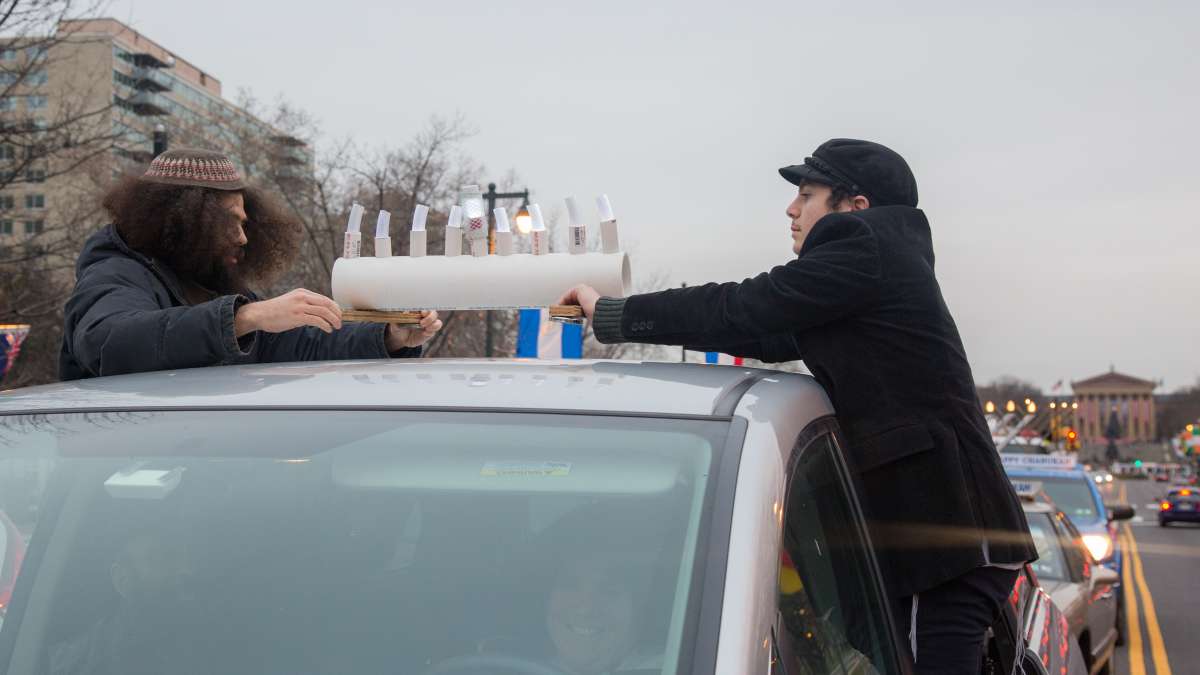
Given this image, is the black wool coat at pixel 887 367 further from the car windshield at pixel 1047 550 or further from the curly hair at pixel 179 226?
the car windshield at pixel 1047 550

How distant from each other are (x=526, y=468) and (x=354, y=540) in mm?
291

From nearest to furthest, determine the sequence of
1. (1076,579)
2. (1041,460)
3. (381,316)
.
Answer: (381,316)
(1076,579)
(1041,460)

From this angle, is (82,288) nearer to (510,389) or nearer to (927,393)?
→ (510,389)

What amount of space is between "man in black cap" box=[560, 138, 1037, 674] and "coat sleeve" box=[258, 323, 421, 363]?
32.9 inches

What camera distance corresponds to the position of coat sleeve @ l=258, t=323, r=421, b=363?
3.53 m

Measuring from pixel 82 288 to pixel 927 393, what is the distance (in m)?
1.94

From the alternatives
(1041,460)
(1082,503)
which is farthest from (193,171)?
(1041,460)

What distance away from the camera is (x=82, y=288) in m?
3.12

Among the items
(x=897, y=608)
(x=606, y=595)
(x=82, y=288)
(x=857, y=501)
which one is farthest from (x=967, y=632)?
(x=82, y=288)

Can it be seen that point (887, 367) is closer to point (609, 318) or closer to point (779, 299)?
point (779, 299)

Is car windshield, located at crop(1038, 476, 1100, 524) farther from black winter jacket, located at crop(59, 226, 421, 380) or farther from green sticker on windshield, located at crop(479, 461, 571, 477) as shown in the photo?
green sticker on windshield, located at crop(479, 461, 571, 477)

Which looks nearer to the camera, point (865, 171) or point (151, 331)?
point (151, 331)

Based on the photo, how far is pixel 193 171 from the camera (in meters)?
3.39

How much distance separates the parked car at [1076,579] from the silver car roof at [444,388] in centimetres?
643
